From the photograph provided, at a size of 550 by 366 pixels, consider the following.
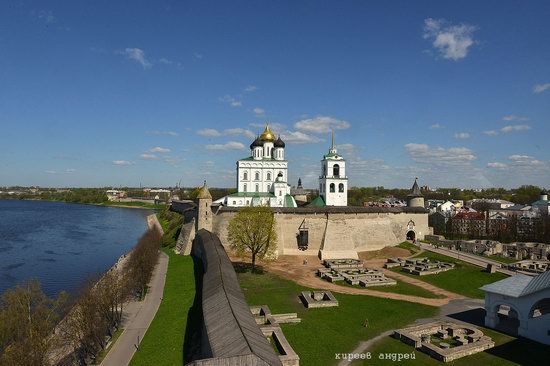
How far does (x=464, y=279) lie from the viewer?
78.2 ft

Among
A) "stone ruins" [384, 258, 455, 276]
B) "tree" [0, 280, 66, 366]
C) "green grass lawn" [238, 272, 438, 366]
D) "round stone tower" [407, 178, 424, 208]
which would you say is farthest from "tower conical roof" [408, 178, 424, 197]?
"tree" [0, 280, 66, 366]

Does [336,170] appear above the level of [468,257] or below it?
above

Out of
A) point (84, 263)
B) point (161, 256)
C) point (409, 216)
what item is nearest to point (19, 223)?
point (84, 263)

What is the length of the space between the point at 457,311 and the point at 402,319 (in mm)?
3284

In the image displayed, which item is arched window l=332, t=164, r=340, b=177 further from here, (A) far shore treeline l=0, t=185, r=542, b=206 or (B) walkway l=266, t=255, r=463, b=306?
(A) far shore treeline l=0, t=185, r=542, b=206

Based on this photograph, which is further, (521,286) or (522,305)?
(521,286)

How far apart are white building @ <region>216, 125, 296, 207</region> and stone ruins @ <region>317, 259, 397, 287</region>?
37.7 feet

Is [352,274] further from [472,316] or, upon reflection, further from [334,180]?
[334,180]

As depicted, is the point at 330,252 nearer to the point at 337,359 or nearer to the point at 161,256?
the point at 161,256

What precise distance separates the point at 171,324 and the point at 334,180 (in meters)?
24.1

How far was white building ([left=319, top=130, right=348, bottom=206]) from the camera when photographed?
37281 mm

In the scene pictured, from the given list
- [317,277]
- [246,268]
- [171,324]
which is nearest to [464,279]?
[317,277]

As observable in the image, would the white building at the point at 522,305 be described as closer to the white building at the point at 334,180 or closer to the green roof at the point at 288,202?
the white building at the point at 334,180

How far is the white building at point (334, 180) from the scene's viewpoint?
37281 mm
